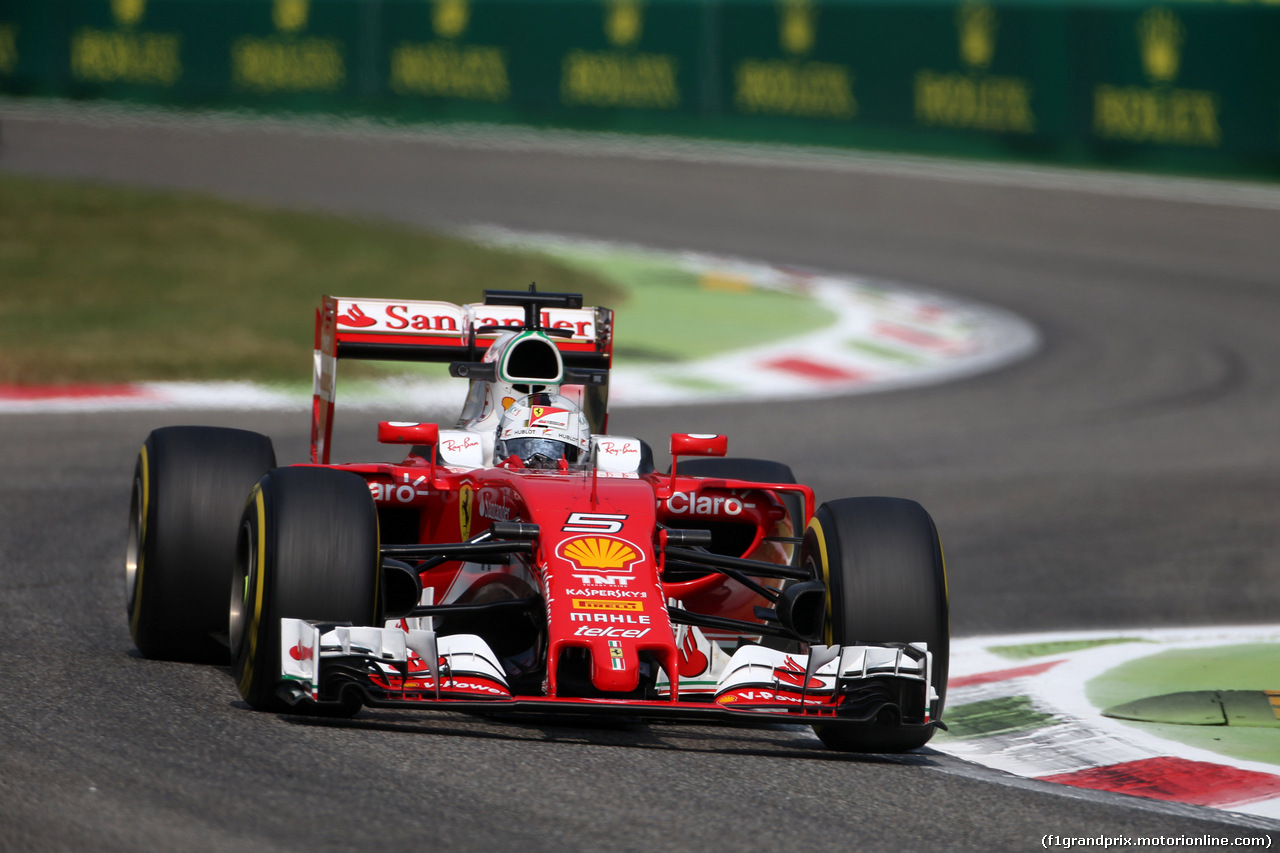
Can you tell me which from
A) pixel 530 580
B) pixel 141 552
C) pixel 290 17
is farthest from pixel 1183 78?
pixel 141 552

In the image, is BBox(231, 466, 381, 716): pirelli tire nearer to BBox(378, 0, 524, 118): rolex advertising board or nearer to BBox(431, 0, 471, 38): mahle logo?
BBox(378, 0, 524, 118): rolex advertising board

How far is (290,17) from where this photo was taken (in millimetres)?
28766

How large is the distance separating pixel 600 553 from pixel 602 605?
0.82ft

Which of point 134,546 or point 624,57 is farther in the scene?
point 624,57

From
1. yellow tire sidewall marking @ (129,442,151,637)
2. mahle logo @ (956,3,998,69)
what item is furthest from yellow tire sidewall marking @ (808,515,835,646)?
mahle logo @ (956,3,998,69)

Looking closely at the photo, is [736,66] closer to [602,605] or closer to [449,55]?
[449,55]

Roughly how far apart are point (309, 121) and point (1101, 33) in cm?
1195

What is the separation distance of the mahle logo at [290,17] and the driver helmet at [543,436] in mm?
23106

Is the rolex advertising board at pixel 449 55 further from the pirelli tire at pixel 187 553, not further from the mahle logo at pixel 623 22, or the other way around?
the pirelli tire at pixel 187 553

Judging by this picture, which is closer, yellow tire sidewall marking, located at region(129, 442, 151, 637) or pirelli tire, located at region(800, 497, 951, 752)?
pirelli tire, located at region(800, 497, 951, 752)

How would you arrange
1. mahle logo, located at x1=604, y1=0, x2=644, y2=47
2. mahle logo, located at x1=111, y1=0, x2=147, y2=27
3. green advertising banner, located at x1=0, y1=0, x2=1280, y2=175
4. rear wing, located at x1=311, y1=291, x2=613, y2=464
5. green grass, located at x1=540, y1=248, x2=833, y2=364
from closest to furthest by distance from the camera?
rear wing, located at x1=311, y1=291, x2=613, y2=464
green grass, located at x1=540, y1=248, x2=833, y2=364
green advertising banner, located at x1=0, y1=0, x2=1280, y2=175
mahle logo, located at x1=604, y1=0, x2=644, y2=47
mahle logo, located at x1=111, y1=0, x2=147, y2=27

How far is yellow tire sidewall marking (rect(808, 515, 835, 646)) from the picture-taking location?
19.4ft

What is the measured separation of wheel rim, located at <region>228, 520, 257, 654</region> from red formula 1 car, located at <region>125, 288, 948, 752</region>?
0.01 metres

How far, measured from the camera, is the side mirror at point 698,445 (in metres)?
6.70
